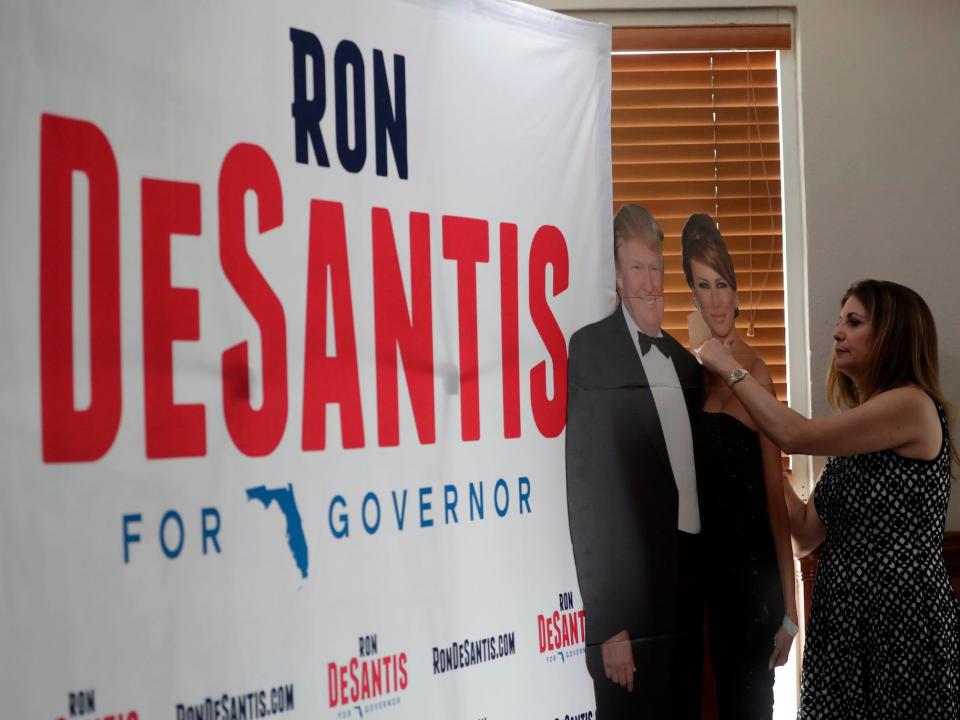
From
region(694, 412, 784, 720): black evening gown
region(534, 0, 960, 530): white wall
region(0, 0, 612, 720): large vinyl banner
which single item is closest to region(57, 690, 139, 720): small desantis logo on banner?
region(0, 0, 612, 720): large vinyl banner

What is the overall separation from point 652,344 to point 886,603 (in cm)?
73

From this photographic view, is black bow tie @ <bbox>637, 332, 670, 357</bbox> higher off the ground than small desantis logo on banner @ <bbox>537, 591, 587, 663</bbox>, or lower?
higher

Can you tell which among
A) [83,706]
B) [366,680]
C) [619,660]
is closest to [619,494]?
[619,660]

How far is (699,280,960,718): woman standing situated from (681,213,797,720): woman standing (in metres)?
0.09

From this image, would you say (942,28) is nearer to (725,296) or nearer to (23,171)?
(725,296)

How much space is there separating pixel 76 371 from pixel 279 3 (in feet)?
2.19

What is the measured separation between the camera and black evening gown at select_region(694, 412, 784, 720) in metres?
2.16

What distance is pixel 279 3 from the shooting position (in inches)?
60.5

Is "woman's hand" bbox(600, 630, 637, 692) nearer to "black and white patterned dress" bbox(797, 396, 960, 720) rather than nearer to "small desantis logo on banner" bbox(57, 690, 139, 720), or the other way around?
"black and white patterned dress" bbox(797, 396, 960, 720)

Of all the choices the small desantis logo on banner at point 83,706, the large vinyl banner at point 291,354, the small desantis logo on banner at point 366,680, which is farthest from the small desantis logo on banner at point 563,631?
the small desantis logo on banner at point 83,706

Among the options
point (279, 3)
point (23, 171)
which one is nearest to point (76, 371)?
point (23, 171)

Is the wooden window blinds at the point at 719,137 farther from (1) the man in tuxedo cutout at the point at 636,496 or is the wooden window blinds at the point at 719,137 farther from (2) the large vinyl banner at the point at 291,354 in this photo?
(2) the large vinyl banner at the point at 291,354

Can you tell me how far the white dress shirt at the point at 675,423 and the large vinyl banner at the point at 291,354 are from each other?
23 centimetres

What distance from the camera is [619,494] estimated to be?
6.62ft
